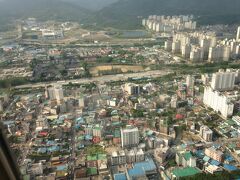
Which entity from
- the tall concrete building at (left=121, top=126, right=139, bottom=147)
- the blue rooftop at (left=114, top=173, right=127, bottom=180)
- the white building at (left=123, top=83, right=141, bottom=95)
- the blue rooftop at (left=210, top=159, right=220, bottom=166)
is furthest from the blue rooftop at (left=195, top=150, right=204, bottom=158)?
the white building at (left=123, top=83, right=141, bottom=95)

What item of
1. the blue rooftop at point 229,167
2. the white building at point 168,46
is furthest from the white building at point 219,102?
the white building at point 168,46

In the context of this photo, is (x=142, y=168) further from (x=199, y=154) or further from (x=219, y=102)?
(x=219, y=102)

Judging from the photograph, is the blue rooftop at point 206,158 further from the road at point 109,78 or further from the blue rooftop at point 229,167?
the road at point 109,78

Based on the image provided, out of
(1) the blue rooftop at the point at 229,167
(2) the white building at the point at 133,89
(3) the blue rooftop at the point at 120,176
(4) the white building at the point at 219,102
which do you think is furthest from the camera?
(2) the white building at the point at 133,89

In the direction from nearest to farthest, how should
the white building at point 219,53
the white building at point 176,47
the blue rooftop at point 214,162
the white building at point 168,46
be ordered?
the blue rooftop at point 214,162 < the white building at point 219,53 < the white building at point 176,47 < the white building at point 168,46

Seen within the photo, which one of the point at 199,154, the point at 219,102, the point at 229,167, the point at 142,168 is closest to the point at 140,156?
the point at 142,168

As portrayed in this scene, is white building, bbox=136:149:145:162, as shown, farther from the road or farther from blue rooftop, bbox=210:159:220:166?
the road
